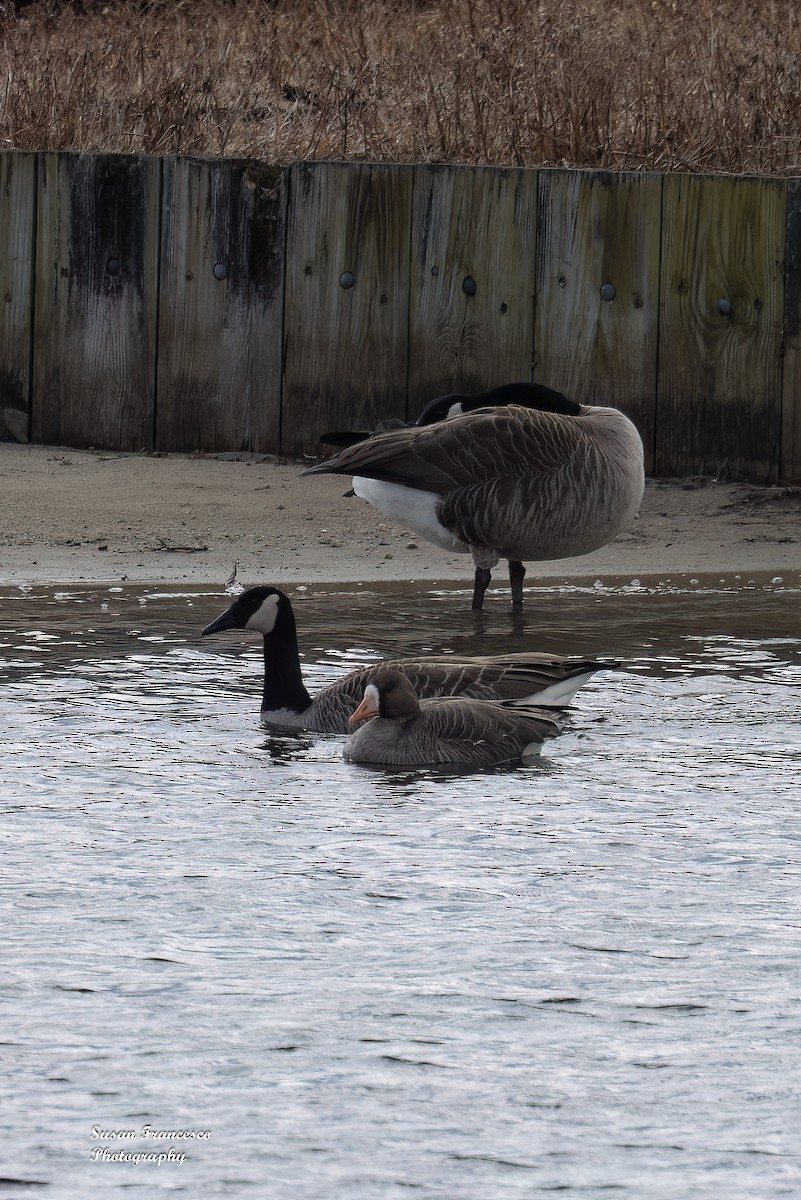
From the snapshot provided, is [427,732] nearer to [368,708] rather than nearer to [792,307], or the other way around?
[368,708]

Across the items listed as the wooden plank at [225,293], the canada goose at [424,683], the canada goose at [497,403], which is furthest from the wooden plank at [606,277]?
the canada goose at [424,683]

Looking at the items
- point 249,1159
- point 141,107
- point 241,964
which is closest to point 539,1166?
point 249,1159

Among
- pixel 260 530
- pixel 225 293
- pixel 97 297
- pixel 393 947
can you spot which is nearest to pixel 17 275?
pixel 97 297

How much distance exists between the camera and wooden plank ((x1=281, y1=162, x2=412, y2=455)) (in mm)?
10609

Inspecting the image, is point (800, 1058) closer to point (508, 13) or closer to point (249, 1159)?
point (249, 1159)

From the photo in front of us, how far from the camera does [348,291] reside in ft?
35.0

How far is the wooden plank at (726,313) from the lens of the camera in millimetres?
10188

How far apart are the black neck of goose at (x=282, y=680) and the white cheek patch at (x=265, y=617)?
0.29 ft

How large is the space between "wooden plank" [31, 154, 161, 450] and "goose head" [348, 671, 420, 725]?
509 centimetres

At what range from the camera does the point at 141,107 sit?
12.0m

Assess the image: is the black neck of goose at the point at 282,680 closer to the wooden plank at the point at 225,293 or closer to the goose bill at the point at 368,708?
the goose bill at the point at 368,708

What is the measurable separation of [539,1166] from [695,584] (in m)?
5.81

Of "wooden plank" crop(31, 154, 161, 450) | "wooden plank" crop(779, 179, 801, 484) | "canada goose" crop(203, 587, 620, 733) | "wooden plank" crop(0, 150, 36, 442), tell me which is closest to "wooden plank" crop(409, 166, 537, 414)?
"wooden plank" crop(779, 179, 801, 484)

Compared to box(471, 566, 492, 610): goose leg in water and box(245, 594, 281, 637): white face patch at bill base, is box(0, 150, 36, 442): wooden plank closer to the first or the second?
box(471, 566, 492, 610): goose leg in water
